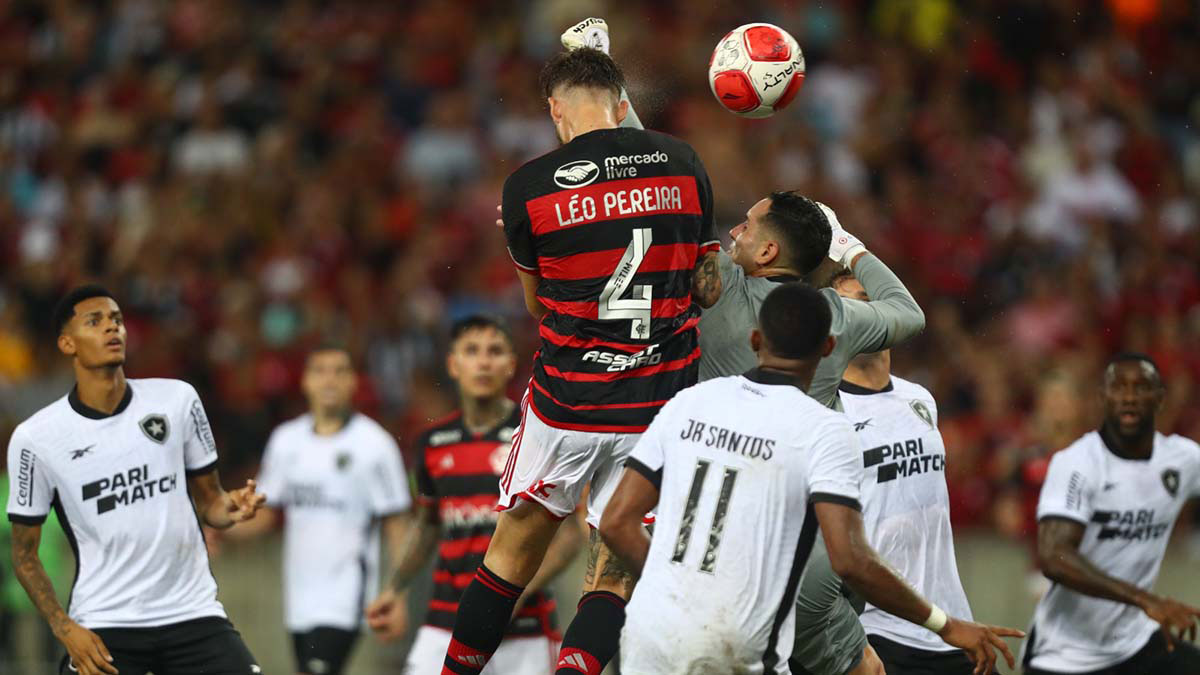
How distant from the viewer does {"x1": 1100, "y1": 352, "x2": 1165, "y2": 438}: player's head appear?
889cm

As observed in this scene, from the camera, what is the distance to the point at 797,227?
6.78 meters

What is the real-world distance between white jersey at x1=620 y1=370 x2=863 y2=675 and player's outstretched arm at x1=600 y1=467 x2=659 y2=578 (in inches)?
2.6

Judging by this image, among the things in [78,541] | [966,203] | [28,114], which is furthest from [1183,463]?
[28,114]

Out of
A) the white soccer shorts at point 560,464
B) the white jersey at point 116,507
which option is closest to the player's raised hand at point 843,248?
the white soccer shorts at point 560,464

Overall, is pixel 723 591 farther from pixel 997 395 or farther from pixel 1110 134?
pixel 1110 134

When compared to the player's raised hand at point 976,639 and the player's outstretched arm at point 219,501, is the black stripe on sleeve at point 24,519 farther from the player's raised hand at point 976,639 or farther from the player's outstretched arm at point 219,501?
the player's raised hand at point 976,639

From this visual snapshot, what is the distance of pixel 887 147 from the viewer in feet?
54.7

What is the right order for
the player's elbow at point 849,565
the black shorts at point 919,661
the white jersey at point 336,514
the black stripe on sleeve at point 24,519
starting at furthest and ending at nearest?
1. the white jersey at point 336,514
2. the black stripe on sleeve at point 24,519
3. the black shorts at point 919,661
4. the player's elbow at point 849,565

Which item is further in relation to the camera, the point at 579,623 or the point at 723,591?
the point at 579,623

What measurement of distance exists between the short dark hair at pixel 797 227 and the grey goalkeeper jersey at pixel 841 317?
12cm

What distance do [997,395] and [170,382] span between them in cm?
760

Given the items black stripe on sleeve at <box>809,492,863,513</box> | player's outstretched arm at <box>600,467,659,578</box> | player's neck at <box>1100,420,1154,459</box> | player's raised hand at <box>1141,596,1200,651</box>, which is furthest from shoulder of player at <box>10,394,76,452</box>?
player's neck at <box>1100,420,1154,459</box>

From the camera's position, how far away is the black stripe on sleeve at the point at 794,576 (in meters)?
5.71

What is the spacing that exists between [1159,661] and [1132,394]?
1380 millimetres
